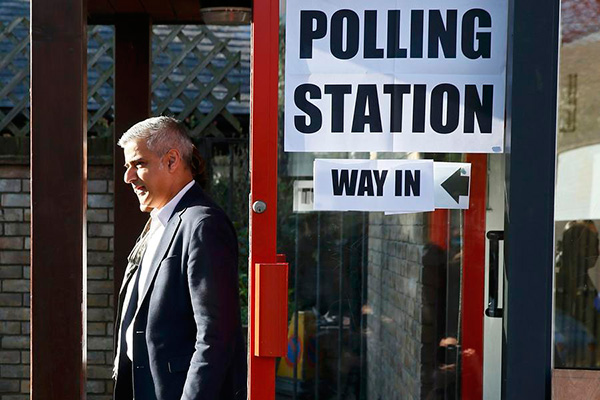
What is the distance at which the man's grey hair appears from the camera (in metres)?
3.09

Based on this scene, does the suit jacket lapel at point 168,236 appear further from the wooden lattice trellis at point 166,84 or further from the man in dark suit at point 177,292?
the wooden lattice trellis at point 166,84

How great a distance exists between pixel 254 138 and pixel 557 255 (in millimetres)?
1095

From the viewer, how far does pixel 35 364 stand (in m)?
3.21

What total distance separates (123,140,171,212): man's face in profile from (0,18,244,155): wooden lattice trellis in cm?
278

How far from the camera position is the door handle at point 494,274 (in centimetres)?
322

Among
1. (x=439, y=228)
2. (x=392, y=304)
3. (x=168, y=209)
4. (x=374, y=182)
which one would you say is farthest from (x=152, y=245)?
(x=439, y=228)

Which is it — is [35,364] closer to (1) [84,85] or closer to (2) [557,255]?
(1) [84,85]

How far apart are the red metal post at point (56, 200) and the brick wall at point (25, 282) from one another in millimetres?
2508

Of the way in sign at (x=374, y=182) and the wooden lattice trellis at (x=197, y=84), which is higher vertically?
the wooden lattice trellis at (x=197, y=84)

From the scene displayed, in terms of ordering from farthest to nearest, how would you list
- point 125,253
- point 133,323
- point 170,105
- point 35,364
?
1. point 170,105
2. point 125,253
3. point 35,364
4. point 133,323

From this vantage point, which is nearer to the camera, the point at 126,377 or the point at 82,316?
the point at 126,377

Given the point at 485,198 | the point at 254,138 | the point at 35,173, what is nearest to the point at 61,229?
the point at 35,173

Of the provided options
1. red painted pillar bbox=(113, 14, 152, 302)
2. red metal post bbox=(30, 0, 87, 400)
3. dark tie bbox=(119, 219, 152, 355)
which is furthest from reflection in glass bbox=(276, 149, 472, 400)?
red painted pillar bbox=(113, 14, 152, 302)

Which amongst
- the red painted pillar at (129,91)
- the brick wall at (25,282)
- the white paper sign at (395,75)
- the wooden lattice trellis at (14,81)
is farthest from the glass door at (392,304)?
the wooden lattice trellis at (14,81)
